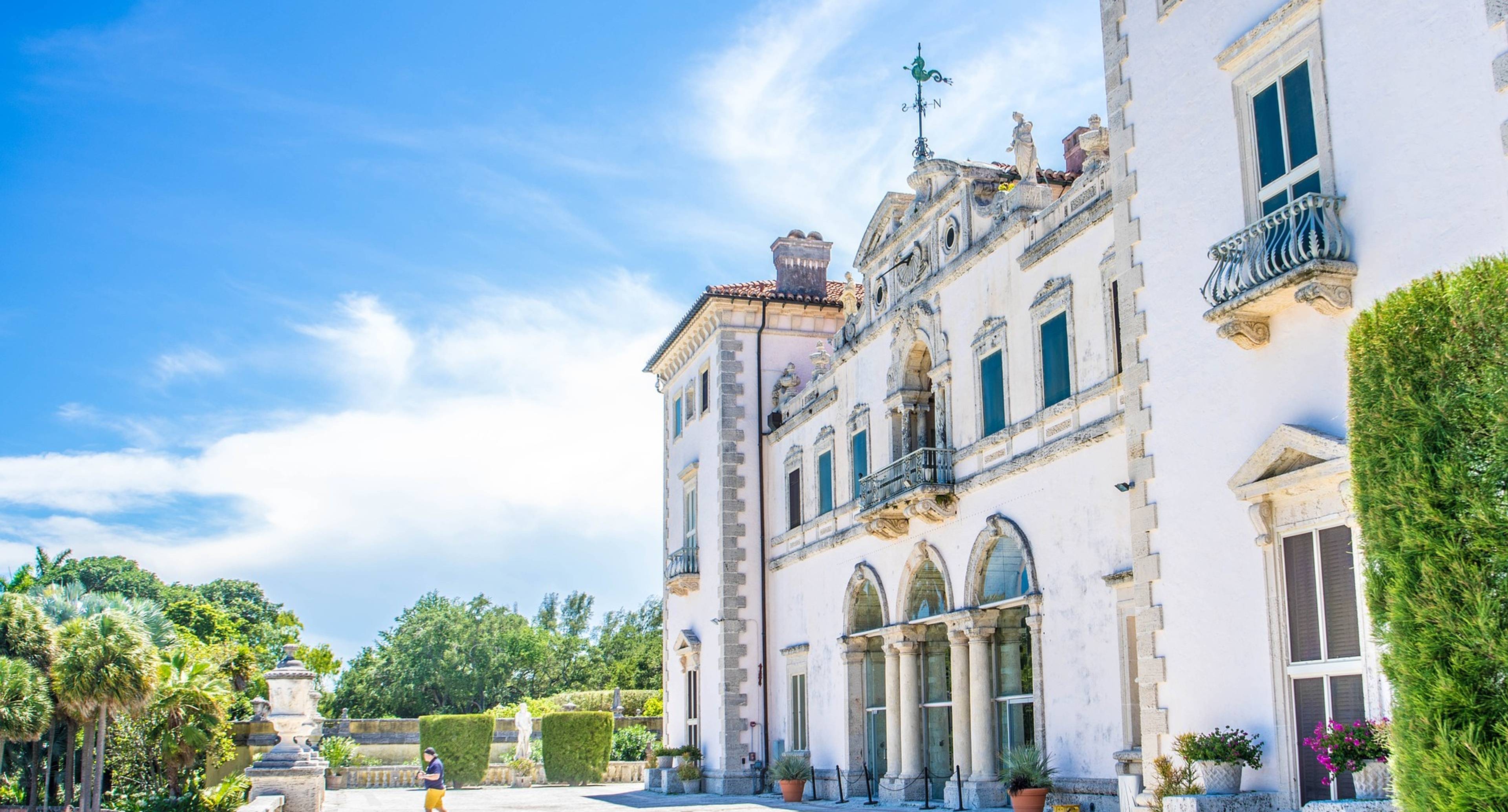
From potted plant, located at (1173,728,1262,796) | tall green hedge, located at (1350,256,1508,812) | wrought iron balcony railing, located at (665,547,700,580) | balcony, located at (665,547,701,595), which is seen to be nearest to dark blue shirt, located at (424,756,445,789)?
balcony, located at (665,547,701,595)

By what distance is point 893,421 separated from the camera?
85.9ft

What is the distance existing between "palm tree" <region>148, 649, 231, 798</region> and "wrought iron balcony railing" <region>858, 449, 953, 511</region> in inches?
561

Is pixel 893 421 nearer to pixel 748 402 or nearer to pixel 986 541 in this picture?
pixel 986 541

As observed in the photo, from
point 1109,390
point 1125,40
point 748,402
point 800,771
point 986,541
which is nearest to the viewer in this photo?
point 1125,40

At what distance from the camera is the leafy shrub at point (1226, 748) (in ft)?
39.7

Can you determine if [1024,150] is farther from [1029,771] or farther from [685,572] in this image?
[685,572]

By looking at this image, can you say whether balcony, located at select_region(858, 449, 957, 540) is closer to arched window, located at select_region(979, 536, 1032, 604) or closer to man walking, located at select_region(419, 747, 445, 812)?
arched window, located at select_region(979, 536, 1032, 604)

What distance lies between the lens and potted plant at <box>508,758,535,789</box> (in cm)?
4316

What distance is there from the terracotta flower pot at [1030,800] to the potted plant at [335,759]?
28246 millimetres

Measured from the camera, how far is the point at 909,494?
24156mm

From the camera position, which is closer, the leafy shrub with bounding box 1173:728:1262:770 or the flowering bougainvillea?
the flowering bougainvillea

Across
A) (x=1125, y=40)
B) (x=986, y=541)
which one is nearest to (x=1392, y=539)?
(x=1125, y=40)

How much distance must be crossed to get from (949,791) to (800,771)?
21.3ft

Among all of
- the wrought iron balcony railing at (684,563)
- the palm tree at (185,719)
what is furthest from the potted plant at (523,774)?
the palm tree at (185,719)
